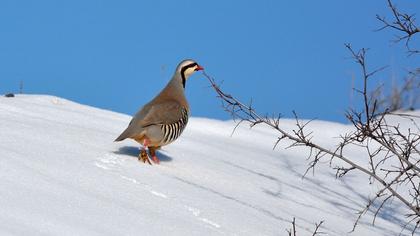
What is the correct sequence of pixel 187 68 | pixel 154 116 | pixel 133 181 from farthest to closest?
pixel 187 68 → pixel 154 116 → pixel 133 181

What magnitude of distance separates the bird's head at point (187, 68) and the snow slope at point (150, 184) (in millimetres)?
676

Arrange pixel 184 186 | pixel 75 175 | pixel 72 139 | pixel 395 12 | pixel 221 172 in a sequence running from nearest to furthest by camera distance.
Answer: pixel 75 175
pixel 395 12
pixel 184 186
pixel 72 139
pixel 221 172

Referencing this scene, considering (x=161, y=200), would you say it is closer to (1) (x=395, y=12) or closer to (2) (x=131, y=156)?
(2) (x=131, y=156)

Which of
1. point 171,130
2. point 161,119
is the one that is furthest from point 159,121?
point 171,130

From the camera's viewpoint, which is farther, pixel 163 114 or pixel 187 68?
pixel 187 68

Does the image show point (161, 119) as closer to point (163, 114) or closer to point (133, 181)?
point (163, 114)

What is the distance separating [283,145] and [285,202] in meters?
3.02

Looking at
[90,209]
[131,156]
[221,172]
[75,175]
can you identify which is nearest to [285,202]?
[221,172]

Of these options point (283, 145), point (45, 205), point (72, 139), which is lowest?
point (45, 205)

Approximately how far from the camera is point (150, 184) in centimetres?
561

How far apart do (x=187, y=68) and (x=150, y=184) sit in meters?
1.82

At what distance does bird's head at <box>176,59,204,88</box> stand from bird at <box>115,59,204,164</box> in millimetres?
143

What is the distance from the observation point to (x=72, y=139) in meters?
6.40

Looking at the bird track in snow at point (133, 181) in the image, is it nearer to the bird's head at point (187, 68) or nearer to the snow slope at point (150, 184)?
the snow slope at point (150, 184)
